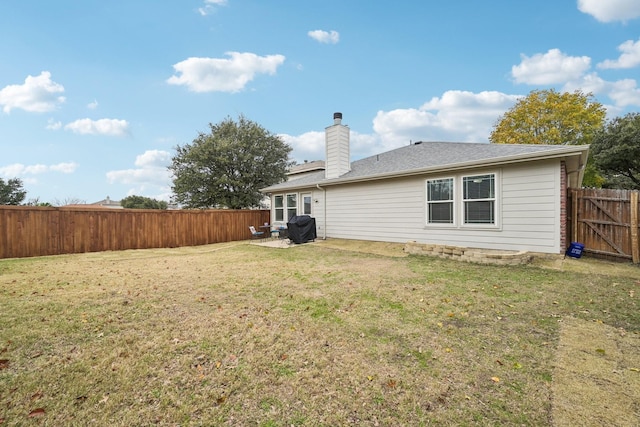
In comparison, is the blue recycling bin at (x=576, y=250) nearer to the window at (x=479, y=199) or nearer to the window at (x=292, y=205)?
the window at (x=479, y=199)

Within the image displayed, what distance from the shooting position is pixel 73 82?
10891 mm

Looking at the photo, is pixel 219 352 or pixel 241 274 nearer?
pixel 219 352

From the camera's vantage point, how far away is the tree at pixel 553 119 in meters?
21.3

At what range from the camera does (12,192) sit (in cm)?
2300

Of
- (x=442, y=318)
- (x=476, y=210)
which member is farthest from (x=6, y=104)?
(x=476, y=210)

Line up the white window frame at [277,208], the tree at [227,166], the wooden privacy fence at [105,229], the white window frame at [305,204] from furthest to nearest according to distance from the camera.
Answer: the tree at [227,166] < the white window frame at [277,208] < the white window frame at [305,204] < the wooden privacy fence at [105,229]

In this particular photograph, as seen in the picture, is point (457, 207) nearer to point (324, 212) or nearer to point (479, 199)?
point (479, 199)

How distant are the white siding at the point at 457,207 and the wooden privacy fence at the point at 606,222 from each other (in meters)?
1.51

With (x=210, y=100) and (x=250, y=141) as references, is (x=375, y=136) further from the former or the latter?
(x=210, y=100)

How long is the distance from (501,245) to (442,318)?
513cm

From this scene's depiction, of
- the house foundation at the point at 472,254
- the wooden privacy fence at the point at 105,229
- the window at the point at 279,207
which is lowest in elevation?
the house foundation at the point at 472,254

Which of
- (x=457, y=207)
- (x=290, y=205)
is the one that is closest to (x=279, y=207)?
(x=290, y=205)

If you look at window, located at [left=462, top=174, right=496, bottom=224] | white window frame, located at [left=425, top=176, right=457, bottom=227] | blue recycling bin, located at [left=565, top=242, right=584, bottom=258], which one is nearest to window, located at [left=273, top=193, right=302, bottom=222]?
white window frame, located at [left=425, top=176, right=457, bottom=227]

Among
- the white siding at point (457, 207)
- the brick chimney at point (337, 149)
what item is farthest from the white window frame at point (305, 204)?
the brick chimney at point (337, 149)
